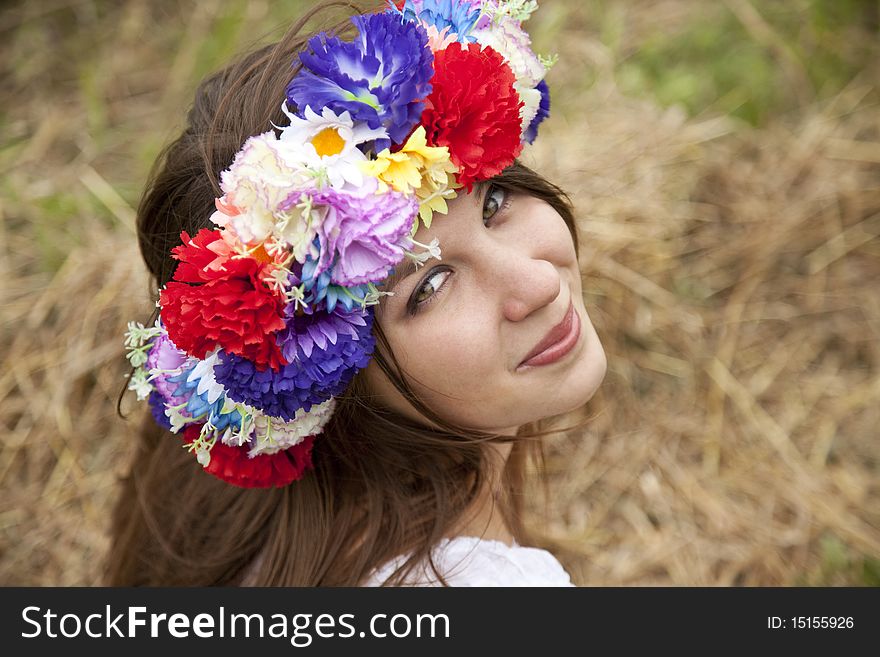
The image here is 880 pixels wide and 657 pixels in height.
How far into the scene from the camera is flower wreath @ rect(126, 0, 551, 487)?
1.57 m

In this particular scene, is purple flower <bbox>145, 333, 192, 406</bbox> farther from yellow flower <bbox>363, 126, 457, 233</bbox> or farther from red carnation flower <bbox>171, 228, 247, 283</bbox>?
yellow flower <bbox>363, 126, 457, 233</bbox>

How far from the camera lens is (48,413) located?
124 inches

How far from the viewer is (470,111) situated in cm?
169

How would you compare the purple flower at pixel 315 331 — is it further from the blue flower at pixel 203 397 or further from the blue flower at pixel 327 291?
the blue flower at pixel 203 397

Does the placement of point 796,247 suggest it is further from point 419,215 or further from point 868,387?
point 419,215

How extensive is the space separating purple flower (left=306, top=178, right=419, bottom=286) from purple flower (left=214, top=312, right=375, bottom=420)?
104 millimetres

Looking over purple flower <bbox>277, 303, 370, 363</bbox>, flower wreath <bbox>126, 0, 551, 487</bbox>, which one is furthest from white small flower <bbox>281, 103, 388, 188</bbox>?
purple flower <bbox>277, 303, 370, 363</bbox>

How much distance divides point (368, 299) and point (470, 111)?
404 mm

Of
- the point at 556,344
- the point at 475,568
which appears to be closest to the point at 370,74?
the point at 556,344

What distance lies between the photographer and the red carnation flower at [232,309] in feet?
5.14

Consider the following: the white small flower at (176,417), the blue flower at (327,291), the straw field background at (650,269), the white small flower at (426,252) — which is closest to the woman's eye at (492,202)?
the white small flower at (426,252)

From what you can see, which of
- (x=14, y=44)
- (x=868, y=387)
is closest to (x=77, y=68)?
(x=14, y=44)

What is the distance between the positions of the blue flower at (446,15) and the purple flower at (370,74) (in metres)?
0.16

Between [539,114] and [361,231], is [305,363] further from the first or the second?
[539,114]
